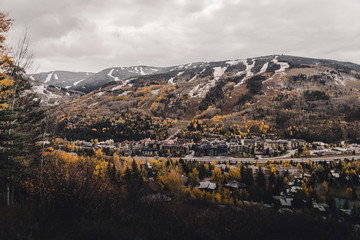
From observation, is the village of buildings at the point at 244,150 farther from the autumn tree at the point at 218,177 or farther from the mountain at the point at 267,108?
the autumn tree at the point at 218,177

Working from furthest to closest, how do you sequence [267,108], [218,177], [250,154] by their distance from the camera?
[267,108] < [250,154] < [218,177]

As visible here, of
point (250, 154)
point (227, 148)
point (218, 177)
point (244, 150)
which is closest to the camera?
point (218, 177)

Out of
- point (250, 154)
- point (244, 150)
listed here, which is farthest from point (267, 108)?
point (250, 154)

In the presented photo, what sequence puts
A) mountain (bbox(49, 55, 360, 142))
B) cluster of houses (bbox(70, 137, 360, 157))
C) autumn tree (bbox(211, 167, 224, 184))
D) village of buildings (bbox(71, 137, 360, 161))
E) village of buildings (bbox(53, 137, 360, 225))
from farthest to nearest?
mountain (bbox(49, 55, 360, 142)), cluster of houses (bbox(70, 137, 360, 157)), village of buildings (bbox(71, 137, 360, 161)), village of buildings (bbox(53, 137, 360, 225)), autumn tree (bbox(211, 167, 224, 184))

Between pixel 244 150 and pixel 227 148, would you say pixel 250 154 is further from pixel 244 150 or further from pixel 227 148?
pixel 227 148

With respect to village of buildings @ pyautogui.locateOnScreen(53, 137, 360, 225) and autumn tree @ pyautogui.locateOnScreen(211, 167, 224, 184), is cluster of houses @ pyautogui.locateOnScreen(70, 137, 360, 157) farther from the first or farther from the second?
autumn tree @ pyautogui.locateOnScreen(211, 167, 224, 184)

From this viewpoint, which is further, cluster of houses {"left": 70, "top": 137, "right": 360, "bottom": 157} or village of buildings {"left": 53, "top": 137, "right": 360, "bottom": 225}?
cluster of houses {"left": 70, "top": 137, "right": 360, "bottom": 157}

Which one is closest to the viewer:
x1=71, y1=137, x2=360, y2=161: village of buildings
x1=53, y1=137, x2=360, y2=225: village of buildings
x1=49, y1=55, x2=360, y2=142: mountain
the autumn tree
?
the autumn tree

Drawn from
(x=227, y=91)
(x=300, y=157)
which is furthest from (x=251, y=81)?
(x=300, y=157)

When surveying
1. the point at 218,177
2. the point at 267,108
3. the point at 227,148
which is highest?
the point at 267,108

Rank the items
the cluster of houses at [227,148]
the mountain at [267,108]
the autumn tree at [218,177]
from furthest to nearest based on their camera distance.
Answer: the mountain at [267,108] < the cluster of houses at [227,148] < the autumn tree at [218,177]

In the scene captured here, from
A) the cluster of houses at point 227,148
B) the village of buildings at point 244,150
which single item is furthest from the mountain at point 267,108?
the village of buildings at point 244,150

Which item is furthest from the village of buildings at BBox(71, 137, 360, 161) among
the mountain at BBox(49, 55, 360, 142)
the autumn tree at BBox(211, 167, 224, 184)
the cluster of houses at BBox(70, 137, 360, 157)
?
the autumn tree at BBox(211, 167, 224, 184)
